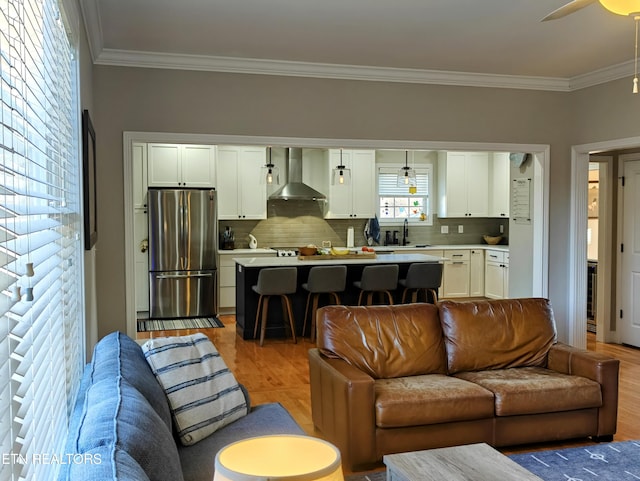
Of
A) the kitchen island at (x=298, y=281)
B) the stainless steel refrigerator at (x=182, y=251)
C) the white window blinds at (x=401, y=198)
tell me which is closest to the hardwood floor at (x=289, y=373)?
the kitchen island at (x=298, y=281)

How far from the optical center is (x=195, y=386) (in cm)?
277

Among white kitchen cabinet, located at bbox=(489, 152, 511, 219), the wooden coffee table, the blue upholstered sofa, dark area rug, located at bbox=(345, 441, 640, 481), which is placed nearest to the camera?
the blue upholstered sofa

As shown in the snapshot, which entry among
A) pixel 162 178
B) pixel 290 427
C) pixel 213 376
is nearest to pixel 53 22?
pixel 213 376

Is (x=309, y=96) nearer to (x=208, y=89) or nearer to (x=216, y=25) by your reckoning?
(x=208, y=89)

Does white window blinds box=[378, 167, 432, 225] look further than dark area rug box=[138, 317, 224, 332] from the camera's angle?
Yes

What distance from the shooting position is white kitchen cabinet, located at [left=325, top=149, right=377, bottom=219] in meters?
9.20

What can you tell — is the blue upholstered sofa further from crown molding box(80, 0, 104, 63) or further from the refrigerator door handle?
the refrigerator door handle

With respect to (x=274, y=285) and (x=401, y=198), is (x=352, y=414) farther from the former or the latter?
(x=401, y=198)

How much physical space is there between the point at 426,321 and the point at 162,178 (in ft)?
16.8

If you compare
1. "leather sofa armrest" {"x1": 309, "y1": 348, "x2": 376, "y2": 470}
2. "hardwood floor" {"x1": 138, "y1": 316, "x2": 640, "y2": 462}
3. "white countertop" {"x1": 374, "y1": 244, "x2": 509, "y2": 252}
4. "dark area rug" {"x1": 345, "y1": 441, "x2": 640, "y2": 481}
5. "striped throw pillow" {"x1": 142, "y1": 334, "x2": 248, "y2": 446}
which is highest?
"white countertop" {"x1": 374, "y1": 244, "x2": 509, "y2": 252}

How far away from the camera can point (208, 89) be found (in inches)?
198

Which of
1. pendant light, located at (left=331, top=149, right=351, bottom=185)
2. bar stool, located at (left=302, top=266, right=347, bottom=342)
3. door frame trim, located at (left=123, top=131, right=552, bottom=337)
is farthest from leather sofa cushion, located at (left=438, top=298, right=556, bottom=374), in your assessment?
pendant light, located at (left=331, top=149, right=351, bottom=185)

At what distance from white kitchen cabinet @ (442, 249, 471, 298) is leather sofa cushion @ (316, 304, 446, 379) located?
5339 millimetres

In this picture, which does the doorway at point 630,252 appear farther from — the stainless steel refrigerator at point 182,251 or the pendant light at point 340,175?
the stainless steel refrigerator at point 182,251
